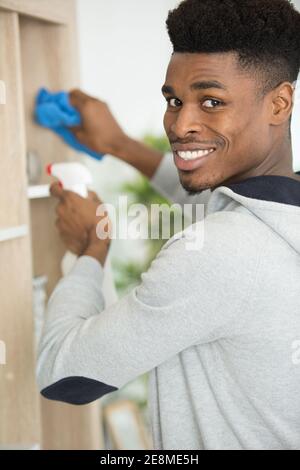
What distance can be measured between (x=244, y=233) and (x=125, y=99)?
2142mm

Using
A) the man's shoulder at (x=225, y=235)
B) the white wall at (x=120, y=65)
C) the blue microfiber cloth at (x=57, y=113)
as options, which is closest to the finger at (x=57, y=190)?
the blue microfiber cloth at (x=57, y=113)

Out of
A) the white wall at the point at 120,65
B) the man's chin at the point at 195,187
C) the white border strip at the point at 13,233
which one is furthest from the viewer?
the white wall at the point at 120,65

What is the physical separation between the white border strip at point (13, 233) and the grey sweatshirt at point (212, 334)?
0.76 ft

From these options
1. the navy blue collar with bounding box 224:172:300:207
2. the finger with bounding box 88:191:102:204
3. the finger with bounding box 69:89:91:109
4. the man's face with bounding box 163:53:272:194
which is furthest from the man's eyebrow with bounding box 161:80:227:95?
the finger with bounding box 69:89:91:109

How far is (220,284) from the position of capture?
2.83ft

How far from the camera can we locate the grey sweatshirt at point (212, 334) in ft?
2.85

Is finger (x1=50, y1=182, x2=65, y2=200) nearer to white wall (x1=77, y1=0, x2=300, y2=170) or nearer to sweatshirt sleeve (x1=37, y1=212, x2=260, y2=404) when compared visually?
sweatshirt sleeve (x1=37, y1=212, x2=260, y2=404)

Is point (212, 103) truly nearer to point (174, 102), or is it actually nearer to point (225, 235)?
point (174, 102)

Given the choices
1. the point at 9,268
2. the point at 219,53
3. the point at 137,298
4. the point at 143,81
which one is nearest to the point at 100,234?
the point at 9,268

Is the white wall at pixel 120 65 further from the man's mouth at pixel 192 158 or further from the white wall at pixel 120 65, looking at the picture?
the man's mouth at pixel 192 158

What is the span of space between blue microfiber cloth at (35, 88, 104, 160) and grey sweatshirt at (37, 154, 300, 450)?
51 cm

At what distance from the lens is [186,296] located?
0.87 metres

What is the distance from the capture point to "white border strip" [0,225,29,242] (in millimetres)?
1192
